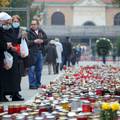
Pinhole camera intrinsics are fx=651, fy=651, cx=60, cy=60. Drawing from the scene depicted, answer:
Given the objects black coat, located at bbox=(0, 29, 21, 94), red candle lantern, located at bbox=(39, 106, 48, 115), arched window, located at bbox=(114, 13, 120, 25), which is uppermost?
arched window, located at bbox=(114, 13, 120, 25)

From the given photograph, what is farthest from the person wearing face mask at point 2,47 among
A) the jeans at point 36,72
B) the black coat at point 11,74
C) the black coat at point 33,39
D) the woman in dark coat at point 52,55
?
the woman in dark coat at point 52,55

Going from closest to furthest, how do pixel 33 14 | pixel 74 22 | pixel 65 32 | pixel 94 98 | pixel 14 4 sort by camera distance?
pixel 94 98, pixel 14 4, pixel 33 14, pixel 65 32, pixel 74 22

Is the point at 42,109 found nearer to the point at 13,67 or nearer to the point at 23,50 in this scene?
the point at 13,67

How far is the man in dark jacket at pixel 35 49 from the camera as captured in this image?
17250 millimetres

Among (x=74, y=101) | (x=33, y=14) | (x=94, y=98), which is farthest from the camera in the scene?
(x=33, y=14)

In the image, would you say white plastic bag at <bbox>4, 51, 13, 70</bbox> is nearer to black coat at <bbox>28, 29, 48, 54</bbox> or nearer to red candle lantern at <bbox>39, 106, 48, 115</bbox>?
black coat at <bbox>28, 29, 48, 54</bbox>

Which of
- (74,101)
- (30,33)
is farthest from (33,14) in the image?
(74,101)

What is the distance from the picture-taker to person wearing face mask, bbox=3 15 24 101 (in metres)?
13.5

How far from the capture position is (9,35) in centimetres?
1356

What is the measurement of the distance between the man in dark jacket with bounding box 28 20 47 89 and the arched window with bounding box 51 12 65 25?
9400cm

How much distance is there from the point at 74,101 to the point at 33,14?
48.8 m

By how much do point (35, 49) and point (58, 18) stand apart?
95.6 meters

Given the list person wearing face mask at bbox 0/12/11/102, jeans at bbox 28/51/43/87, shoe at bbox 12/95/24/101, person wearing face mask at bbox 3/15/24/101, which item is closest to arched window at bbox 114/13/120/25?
jeans at bbox 28/51/43/87

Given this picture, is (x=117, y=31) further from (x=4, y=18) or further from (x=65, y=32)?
(x=4, y=18)
